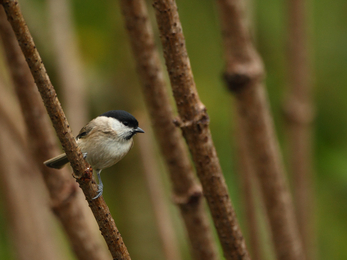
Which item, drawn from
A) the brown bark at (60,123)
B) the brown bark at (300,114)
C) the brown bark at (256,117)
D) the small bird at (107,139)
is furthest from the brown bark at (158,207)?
the brown bark at (60,123)

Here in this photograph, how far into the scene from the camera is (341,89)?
3020mm

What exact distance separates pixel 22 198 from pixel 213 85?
183 cm

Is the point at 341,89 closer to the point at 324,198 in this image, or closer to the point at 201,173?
the point at 324,198

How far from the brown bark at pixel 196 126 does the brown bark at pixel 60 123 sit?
37 centimetres

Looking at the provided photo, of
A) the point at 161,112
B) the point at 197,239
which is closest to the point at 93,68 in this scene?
the point at 161,112

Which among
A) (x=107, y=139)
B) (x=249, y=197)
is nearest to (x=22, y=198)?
(x=107, y=139)

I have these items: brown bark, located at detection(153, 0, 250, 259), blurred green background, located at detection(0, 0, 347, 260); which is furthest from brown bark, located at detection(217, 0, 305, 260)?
blurred green background, located at detection(0, 0, 347, 260)

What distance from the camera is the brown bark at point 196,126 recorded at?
112 centimetres

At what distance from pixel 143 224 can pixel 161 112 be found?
2073mm

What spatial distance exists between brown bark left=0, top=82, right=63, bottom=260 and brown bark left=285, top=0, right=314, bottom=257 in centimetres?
138

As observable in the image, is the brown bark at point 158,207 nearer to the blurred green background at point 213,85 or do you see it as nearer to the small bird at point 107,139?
the small bird at point 107,139

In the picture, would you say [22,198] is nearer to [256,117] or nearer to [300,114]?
[256,117]

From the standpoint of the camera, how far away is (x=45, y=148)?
1.45 metres

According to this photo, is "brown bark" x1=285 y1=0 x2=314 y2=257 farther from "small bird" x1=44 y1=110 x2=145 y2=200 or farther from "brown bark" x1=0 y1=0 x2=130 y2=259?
"brown bark" x1=0 y1=0 x2=130 y2=259
